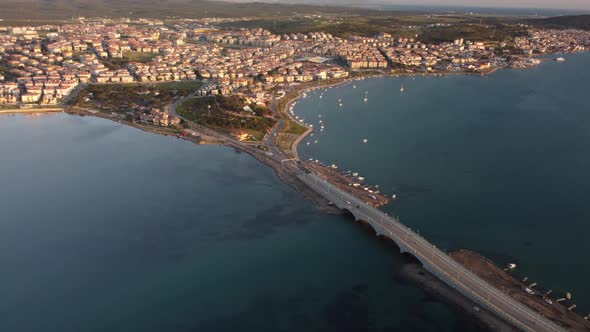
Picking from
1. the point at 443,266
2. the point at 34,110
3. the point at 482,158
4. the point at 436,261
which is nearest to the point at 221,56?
the point at 34,110

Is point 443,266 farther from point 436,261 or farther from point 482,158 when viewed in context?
point 482,158

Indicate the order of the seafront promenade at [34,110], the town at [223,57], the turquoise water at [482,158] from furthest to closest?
the town at [223,57]
the seafront promenade at [34,110]
the turquoise water at [482,158]

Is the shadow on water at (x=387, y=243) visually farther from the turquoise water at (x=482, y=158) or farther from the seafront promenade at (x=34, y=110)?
the seafront promenade at (x=34, y=110)

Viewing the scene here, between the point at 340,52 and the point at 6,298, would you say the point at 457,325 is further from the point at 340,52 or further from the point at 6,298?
the point at 340,52

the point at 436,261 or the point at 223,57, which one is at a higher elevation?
the point at 223,57

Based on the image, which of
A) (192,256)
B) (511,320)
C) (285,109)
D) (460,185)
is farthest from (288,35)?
(511,320)

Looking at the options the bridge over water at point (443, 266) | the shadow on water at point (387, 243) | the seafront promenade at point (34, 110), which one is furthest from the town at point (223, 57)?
the shadow on water at point (387, 243)

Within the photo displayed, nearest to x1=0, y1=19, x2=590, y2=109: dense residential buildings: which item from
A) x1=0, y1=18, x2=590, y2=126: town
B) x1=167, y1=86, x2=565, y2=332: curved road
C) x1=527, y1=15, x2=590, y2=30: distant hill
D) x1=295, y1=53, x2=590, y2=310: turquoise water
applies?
x1=0, y1=18, x2=590, y2=126: town
